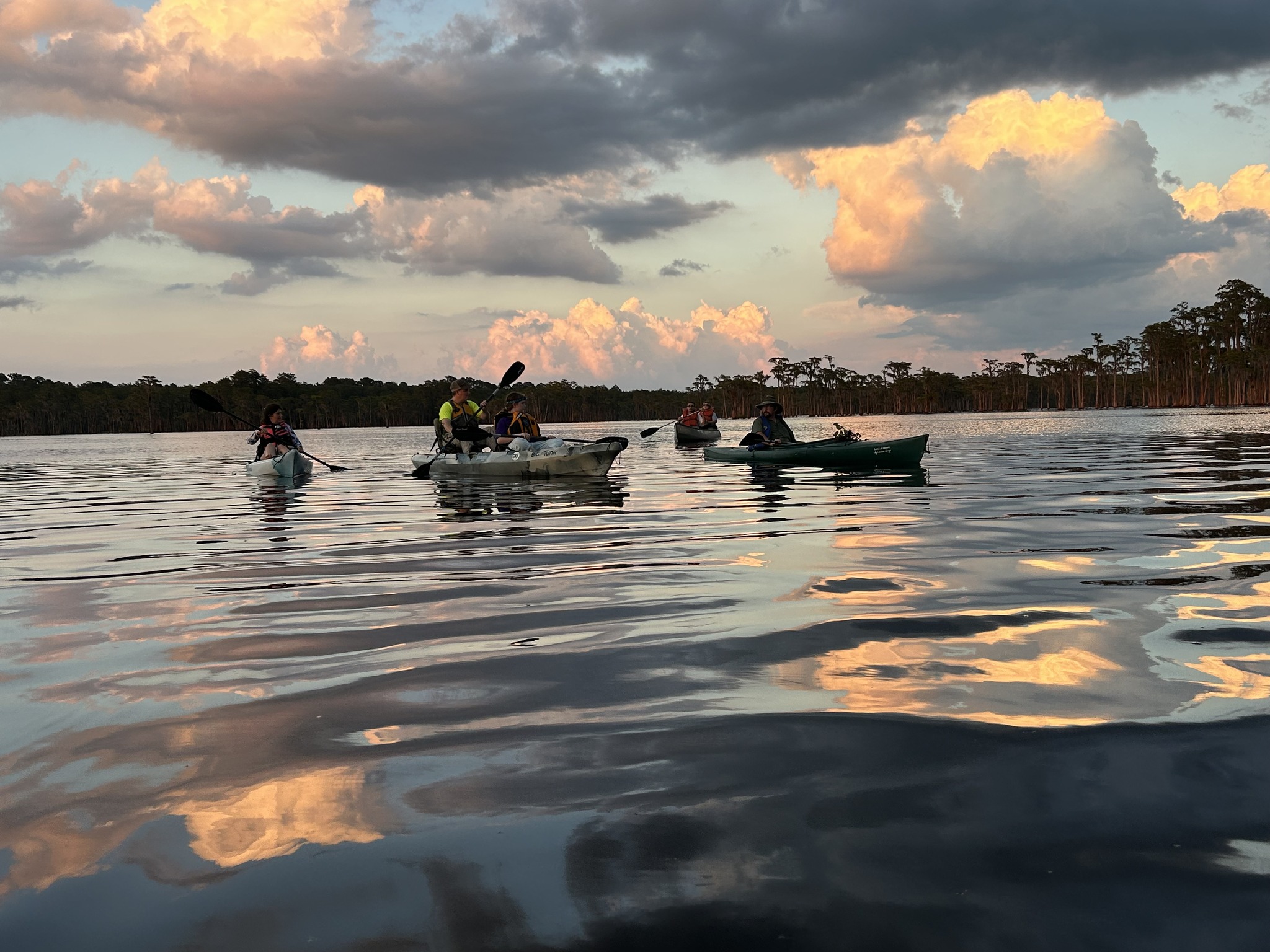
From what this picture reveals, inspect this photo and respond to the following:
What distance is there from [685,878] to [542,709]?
163 cm

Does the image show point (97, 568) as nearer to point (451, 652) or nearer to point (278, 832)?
point (451, 652)

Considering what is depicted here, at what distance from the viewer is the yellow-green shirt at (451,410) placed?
69.8 ft

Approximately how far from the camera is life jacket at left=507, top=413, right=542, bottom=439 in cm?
2017

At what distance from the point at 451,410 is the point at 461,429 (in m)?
0.53

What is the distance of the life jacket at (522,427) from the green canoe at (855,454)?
241 inches

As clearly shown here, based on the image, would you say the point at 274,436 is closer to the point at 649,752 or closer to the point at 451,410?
the point at 451,410

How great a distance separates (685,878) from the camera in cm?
237

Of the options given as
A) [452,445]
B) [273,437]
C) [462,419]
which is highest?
[462,419]

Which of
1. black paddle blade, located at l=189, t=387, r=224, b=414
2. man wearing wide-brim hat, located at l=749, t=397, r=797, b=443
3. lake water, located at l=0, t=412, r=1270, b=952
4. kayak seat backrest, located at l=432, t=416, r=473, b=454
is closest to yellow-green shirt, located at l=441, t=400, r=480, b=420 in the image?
kayak seat backrest, located at l=432, t=416, r=473, b=454

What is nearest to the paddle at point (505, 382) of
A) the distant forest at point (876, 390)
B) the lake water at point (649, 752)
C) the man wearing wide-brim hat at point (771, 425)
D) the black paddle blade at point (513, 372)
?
the black paddle blade at point (513, 372)

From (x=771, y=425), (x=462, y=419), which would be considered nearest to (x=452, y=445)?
(x=462, y=419)

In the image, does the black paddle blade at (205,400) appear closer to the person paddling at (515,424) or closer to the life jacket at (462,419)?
the life jacket at (462,419)

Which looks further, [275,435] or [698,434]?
[698,434]

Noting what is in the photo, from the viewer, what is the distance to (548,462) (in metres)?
19.0
